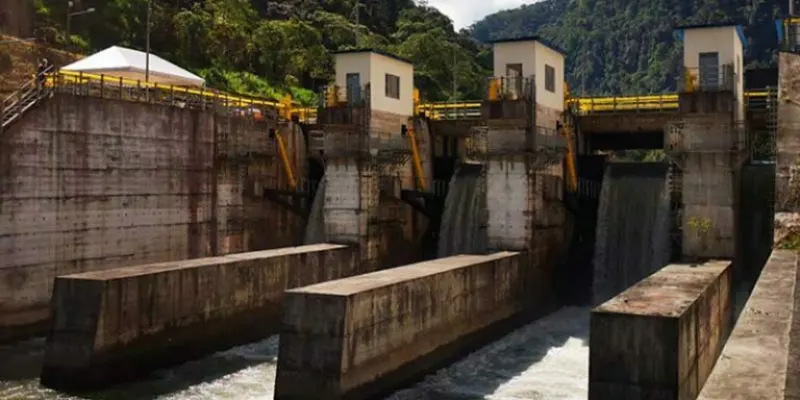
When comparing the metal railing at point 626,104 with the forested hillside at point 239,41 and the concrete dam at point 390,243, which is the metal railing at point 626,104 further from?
the forested hillside at point 239,41

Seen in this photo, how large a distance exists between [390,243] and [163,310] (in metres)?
10.4

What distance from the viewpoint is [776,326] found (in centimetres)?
1093

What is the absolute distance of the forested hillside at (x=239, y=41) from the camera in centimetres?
4794

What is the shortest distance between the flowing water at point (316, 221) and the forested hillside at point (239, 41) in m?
13.7

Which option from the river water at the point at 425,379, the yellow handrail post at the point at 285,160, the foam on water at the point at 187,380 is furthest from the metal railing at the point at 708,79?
the yellow handrail post at the point at 285,160

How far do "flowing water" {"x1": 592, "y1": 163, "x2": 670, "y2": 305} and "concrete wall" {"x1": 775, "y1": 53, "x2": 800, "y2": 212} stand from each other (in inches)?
167

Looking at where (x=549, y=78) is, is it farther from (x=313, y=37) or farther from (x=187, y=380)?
(x=313, y=37)

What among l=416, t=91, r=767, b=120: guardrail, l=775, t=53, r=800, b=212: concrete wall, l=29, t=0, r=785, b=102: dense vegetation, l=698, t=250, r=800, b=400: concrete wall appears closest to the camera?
l=698, t=250, r=800, b=400: concrete wall

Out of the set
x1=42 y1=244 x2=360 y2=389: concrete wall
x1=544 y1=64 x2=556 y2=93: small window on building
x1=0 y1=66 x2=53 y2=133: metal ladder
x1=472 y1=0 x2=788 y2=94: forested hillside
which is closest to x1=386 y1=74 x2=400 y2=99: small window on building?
x1=544 y1=64 x2=556 y2=93: small window on building

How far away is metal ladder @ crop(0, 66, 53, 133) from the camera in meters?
21.9

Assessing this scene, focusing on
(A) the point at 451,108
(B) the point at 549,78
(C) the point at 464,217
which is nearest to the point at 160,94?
(A) the point at 451,108

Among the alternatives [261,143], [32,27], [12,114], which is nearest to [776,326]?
[12,114]

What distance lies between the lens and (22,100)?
22.3 m

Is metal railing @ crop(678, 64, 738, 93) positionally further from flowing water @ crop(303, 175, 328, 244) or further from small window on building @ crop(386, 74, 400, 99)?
flowing water @ crop(303, 175, 328, 244)
